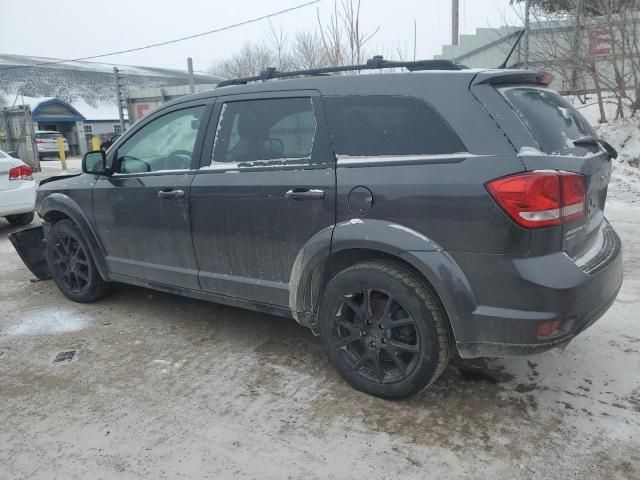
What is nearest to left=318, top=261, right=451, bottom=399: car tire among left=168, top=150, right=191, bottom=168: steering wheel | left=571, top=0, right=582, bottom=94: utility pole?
left=168, top=150, right=191, bottom=168: steering wheel

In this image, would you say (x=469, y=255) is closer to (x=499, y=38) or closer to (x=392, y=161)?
(x=392, y=161)

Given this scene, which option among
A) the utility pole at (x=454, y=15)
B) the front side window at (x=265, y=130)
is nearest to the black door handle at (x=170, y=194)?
the front side window at (x=265, y=130)

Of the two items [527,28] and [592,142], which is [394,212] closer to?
[592,142]

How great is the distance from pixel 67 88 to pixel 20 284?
4333 cm

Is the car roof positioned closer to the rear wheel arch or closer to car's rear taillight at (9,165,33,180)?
the rear wheel arch

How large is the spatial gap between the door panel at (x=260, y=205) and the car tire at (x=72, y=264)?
57.8 inches

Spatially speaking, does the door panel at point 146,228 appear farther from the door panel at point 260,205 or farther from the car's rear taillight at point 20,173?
the car's rear taillight at point 20,173

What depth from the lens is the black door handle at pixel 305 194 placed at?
283cm

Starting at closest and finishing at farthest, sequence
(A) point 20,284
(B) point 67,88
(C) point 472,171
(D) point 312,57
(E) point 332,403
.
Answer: (C) point 472,171
(E) point 332,403
(A) point 20,284
(D) point 312,57
(B) point 67,88

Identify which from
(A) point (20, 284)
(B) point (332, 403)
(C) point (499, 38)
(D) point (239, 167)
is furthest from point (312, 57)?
(B) point (332, 403)

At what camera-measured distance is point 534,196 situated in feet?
7.44

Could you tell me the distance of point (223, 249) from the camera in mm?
3334

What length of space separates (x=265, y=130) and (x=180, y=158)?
2.53 ft

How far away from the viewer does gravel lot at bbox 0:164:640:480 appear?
2334 mm
